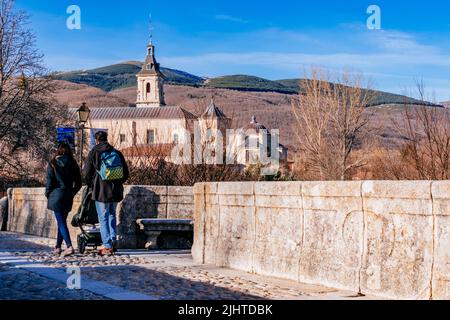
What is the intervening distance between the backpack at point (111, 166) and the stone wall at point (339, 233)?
1530 millimetres

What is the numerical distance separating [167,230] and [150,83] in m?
157

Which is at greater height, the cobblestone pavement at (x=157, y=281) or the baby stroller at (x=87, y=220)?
the baby stroller at (x=87, y=220)

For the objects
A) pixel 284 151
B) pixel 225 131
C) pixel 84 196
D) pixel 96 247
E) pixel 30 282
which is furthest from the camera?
pixel 284 151

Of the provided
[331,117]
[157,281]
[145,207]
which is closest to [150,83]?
[331,117]

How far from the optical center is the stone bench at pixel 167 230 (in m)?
13.3

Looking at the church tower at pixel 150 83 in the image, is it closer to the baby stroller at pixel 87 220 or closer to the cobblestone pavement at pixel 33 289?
the baby stroller at pixel 87 220

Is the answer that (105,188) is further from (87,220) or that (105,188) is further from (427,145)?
(427,145)

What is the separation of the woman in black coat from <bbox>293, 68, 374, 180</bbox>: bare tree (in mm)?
48538

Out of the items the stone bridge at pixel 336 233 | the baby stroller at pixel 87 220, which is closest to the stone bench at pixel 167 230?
the baby stroller at pixel 87 220

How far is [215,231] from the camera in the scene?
35.1 feet

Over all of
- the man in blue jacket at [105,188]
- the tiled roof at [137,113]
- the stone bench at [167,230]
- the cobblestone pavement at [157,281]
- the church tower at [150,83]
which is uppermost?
the church tower at [150,83]
